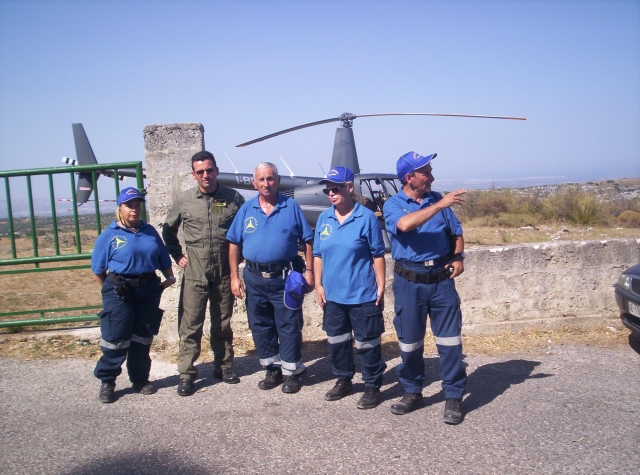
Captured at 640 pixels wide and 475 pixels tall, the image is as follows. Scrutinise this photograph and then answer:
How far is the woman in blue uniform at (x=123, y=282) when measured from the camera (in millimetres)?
4414

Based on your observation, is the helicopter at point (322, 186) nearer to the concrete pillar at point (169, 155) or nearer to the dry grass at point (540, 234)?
the dry grass at point (540, 234)

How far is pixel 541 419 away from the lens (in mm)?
3902

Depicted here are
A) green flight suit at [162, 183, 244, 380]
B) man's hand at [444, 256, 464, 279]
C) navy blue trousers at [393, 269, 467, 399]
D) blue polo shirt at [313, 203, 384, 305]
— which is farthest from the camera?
green flight suit at [162, 183, 244, 380]

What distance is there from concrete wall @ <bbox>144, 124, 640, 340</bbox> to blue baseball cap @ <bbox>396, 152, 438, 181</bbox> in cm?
197

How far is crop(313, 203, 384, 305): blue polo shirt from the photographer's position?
4203 millimetres

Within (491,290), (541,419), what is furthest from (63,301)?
(541,419)

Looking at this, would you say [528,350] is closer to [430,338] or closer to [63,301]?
[430,338]

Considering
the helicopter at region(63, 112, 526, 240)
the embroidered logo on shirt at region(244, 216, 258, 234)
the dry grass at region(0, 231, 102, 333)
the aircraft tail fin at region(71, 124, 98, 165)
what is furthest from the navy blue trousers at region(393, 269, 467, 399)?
the aircraft tail fin at region(71, 124, 98, 165)

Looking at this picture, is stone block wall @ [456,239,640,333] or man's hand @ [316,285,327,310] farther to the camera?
stone block wall @ [456,239,640,333]

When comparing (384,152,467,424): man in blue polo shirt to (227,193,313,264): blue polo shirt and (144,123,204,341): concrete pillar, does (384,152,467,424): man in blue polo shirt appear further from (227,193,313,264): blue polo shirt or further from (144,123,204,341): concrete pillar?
(144,123,204,341): concrete pillar

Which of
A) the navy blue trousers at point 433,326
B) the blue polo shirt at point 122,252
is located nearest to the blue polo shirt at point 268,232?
the blue polo shirt at point 122,252

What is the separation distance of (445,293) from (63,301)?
6.66 meters

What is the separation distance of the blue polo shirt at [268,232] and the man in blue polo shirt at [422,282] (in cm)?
86

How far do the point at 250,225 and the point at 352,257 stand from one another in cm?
93
